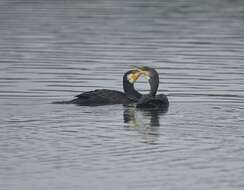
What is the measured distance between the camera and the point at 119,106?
23078 mm

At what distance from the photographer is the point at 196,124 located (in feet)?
65.2

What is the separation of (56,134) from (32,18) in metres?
22.9

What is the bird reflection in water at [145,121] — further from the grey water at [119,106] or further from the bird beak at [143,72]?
the bird beak at [143,72]

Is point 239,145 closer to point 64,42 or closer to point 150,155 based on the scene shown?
point 150,155

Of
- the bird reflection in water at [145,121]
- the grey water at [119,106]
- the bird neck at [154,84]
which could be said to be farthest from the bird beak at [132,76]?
the bird reflection in water at [145,121]

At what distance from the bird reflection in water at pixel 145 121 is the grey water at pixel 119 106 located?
0.02 meters

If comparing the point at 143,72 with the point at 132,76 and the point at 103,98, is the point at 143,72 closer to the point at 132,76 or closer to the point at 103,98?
the point at 132,76

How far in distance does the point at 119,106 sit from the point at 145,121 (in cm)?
224

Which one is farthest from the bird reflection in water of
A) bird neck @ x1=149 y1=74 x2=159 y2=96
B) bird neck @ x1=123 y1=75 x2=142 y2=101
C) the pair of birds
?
bird neck @ x1=149 y1=74 x2=159 y2=96

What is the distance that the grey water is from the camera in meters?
16.0

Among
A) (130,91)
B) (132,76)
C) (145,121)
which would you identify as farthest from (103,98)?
(145,121)

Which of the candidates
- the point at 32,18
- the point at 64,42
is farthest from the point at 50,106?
the point at 32,18

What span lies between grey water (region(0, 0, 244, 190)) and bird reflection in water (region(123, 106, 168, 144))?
0.08 feet

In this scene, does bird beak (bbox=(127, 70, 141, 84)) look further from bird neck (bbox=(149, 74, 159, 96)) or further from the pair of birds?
bird neck (bbox=(149, 74, 159, 96))
